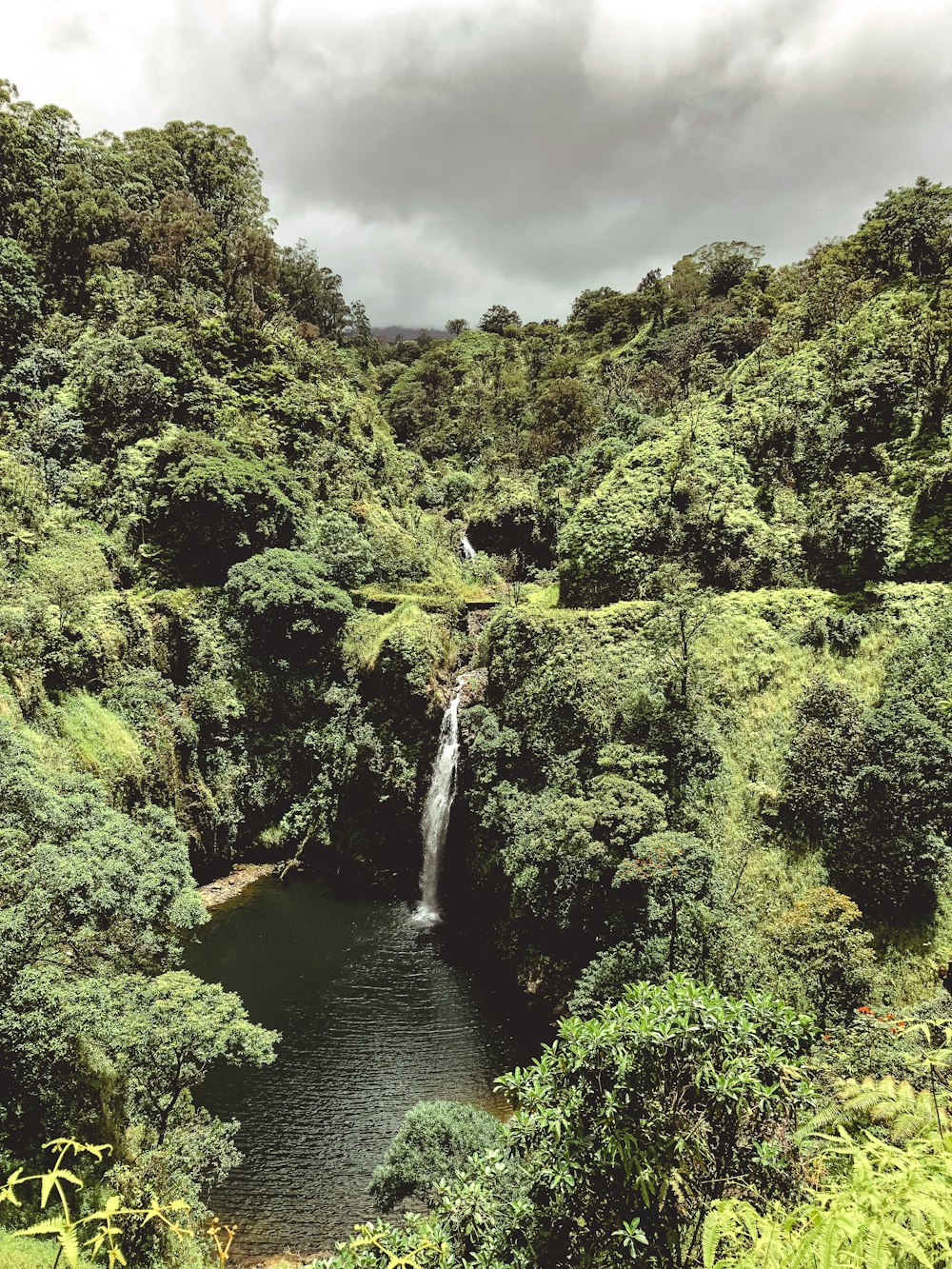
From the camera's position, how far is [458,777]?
25.8m

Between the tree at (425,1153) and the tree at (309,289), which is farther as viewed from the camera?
Result: the tree at (309,289)

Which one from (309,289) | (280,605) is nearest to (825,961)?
(280,605)

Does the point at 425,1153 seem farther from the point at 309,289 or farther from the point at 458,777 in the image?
the point at 309,289

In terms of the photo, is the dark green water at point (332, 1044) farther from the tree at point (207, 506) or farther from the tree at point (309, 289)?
the tree at point (309, 289)

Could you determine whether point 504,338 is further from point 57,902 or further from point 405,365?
point 57,902

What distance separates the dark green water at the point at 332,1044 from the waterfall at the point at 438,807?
135 cm

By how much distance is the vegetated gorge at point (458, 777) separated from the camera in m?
6.13

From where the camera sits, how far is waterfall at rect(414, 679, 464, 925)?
25406 mm

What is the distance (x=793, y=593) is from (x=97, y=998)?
72.2 ft

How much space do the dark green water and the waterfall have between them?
1351 mm

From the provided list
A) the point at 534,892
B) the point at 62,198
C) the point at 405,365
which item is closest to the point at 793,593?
the point at 534,892

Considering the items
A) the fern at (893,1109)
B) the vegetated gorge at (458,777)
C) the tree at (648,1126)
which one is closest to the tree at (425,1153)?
the vegetated gorge at (458,777)

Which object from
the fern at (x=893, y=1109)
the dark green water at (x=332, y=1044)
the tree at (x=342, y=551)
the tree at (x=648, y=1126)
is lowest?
the dark green water at (x=332, y=1044)

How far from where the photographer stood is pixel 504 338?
6750cm
